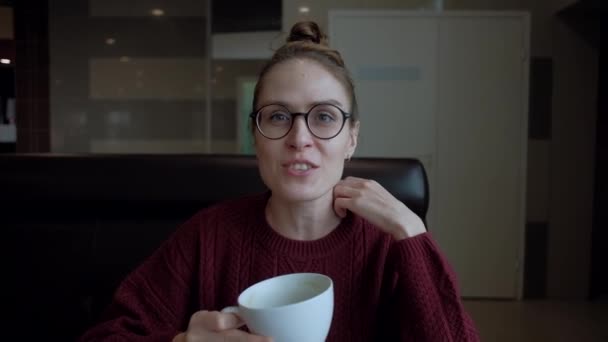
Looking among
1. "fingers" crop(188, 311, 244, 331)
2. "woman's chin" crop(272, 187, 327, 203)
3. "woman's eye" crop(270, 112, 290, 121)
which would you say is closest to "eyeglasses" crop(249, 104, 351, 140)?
"woman's eye" crop(270, 112, 290, 121)

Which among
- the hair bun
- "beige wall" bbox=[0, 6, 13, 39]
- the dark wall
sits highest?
"beige wall" bbox=[0, 6, 13, 39]

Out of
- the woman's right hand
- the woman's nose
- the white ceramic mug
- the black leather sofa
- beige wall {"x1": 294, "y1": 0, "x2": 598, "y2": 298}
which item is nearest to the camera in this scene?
the white ceramic mug

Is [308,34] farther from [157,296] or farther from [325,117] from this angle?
[157,296]

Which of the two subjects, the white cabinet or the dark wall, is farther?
the dark wall

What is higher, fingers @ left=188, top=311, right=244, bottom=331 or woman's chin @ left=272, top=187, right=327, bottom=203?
woman's chin @ left=272, top=187, right=327, bottom=203

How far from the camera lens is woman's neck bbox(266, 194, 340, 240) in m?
1.00

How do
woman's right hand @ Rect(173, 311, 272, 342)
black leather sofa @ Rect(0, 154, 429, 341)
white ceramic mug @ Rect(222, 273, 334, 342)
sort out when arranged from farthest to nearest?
black leather sofa @ Rect(0, 154, 429, 341) < woman's right hand @ Rect(173, 311, 272, 342) < white ceramic mug @ Rect(222, 273, 334, 342)

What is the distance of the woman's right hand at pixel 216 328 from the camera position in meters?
0.69

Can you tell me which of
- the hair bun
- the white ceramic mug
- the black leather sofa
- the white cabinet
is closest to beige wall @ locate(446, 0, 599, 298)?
the white cabinet

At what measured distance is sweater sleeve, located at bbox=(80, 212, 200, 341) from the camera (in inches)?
36.8

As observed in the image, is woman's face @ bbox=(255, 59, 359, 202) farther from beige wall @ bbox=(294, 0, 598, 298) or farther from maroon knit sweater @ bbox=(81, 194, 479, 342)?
beige wall @ bbox=(294, 0, 598, 298)

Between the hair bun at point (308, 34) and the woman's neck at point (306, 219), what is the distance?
346 millimetres

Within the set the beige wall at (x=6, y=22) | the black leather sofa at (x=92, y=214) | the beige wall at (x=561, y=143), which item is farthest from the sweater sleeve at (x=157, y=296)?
the beige wall at (x=6, y=22)

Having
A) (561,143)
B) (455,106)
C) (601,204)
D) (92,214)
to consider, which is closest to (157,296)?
(92,214)
